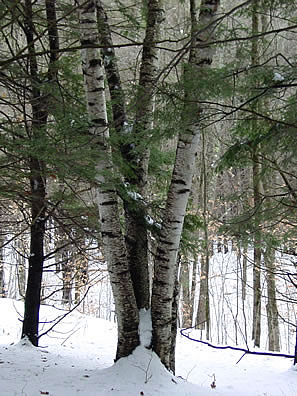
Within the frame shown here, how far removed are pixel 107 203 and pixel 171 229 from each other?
2.48 feet

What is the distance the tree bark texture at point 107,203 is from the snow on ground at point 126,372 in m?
0.22

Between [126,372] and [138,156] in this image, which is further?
[138,156]

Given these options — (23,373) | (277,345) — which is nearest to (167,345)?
(23,373)

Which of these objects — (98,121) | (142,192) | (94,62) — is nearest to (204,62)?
(94,62)

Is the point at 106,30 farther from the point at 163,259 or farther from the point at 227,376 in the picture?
the point at 227,376

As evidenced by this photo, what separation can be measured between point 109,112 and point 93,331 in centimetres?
587

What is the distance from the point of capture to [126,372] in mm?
3975

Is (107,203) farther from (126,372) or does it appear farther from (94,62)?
(126,372)

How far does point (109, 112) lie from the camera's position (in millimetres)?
5070

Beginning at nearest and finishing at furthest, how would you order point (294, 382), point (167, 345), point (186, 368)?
point (167, 345) → point (294, 382) → point (186, 368)

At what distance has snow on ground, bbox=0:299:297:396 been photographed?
3650 mm

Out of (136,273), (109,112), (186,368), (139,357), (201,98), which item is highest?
(109,112)

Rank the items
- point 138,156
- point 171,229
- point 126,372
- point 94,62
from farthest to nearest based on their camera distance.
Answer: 1. point 138,156
2. point 171,229
3. point 126,372
4. point 94,62

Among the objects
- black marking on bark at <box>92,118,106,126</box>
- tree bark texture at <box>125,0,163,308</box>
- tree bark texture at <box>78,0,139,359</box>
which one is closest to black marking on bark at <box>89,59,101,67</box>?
tree bark texture at <box>78,0,139,359</box>
